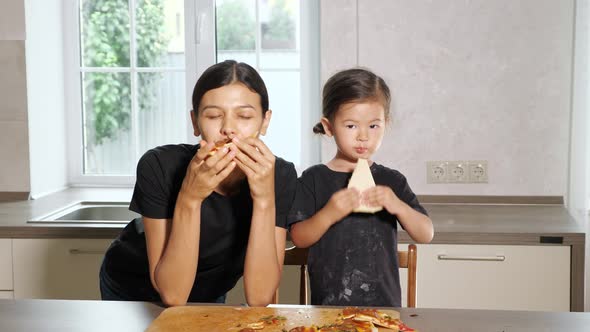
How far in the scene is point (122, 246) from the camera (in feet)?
6.26

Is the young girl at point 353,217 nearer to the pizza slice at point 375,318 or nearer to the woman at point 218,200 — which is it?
the woman at point 218,200

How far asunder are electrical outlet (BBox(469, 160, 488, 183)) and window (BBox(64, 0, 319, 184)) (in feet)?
2.09

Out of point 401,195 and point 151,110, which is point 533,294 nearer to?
point 401,195

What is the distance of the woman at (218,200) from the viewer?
157cm

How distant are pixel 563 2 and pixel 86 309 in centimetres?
204

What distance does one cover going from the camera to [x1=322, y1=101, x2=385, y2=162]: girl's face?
70.1 inches

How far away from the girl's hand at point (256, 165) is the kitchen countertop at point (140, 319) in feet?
0.98

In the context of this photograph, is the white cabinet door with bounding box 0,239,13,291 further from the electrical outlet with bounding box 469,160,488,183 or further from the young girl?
the electrical outlet with bounding box 469,160,488,183

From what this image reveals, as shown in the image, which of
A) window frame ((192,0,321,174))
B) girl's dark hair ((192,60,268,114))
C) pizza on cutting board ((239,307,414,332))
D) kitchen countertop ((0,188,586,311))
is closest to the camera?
pizza on cutting board ((239,307,414,332))

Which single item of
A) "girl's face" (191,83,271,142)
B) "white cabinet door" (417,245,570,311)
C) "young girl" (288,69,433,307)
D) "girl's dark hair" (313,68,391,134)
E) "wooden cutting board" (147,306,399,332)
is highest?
"girl's dark hair" (313,68,391,134)

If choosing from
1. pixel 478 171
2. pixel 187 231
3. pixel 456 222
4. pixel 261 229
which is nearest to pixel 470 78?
pixel 478 171

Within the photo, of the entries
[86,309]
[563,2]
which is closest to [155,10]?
[563,2]

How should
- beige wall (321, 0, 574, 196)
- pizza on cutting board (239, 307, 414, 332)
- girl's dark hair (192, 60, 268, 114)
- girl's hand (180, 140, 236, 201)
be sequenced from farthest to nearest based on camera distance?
beige wall (321, 0, 574, 196), girl's dark hair (192, 60, 268, 114), girl's hand (180, 140, 236, 201), pizza on cutting board (239, 307, 414, 332)

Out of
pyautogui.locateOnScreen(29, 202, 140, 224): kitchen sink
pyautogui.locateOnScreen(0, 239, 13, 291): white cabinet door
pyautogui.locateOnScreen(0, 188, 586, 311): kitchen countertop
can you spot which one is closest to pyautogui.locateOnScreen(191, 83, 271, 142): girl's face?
pyautogui.locateOnScreen(0, 188, 586, 311): kitchen countertop
